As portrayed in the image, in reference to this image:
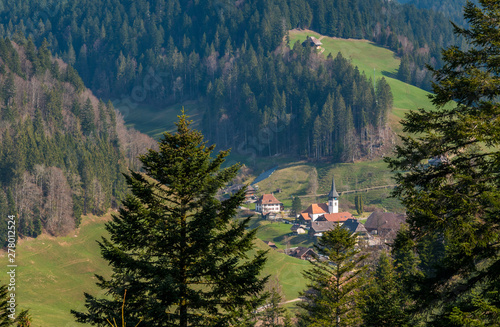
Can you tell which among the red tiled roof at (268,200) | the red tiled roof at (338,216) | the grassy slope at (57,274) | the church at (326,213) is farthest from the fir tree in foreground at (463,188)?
the red tiled roof at (268,200)

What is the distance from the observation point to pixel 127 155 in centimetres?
15050

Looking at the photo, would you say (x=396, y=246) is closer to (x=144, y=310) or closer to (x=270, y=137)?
(x=144, y=310)

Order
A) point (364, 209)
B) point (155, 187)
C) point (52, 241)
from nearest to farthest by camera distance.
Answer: point (155, 187)
point (52, 241)
point (364, 209)

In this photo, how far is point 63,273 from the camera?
83625 mm

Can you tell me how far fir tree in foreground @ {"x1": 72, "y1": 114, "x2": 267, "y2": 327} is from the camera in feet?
56.3

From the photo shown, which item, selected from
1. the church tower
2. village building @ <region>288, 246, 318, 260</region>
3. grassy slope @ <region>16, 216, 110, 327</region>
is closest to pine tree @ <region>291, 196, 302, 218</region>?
the church tower

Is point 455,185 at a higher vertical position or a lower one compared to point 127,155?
lower

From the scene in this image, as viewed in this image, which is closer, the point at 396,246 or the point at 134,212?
the point at 396,246

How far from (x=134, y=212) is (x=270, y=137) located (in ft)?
573

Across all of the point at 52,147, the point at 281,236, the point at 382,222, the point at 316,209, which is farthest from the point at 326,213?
the point at 52,147

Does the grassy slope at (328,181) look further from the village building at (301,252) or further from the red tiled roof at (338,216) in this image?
the village building at (301,252)

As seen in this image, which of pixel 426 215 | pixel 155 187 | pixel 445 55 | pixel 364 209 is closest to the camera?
pixel 426 215

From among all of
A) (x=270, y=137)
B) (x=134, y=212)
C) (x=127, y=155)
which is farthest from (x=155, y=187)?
(x=270, y=137)

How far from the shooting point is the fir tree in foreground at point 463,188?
13.7 meters
